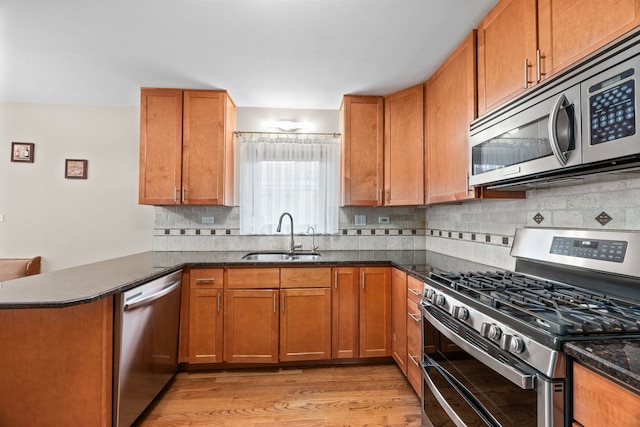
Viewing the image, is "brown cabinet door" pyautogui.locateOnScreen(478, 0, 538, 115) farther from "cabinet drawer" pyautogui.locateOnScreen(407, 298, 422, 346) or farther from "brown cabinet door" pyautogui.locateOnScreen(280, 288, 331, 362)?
"brown cabinet door" pyautogui.locateOnScreen(280, 288, 331, 362)

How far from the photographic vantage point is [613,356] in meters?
0.71

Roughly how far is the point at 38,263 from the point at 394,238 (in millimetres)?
3673

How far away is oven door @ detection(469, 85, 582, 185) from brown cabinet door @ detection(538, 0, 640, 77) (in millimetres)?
163

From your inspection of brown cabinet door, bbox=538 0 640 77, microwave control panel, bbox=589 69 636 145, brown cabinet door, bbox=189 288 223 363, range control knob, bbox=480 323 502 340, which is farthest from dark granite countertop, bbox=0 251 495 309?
brown cabinet door, bbox=538 0 640 77

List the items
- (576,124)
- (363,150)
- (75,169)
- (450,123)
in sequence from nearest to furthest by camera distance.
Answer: (576,124), (450,123), (363,150), (75,169)

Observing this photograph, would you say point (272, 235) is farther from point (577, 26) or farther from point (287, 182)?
point (577, 26)

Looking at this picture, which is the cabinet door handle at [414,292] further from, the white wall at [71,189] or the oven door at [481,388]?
the white wall at [71,189]

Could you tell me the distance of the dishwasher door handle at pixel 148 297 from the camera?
1558 mm

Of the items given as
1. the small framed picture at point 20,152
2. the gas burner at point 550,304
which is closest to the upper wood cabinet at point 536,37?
the gas burner at point 550,304

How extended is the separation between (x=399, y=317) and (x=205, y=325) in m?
1.53

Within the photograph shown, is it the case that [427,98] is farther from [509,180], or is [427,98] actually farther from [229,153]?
[229,153]

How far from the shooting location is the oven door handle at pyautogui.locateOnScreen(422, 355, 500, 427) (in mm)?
1088

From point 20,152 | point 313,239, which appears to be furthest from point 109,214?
point 313,239

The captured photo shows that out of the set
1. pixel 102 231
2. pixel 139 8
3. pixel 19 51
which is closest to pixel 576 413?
pixel 139 8
